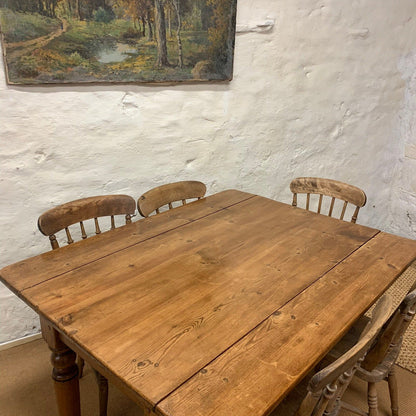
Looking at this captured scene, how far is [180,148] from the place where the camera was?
2.25 meters

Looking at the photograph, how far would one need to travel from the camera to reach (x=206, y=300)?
1.16 metres

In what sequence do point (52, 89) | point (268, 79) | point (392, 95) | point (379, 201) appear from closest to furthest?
point (52, 89)
point (268, 79)
point (392, 95)
point (379, 201)

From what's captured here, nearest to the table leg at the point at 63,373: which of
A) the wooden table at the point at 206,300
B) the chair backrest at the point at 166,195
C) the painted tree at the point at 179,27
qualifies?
the wooden table at the point at 206,300

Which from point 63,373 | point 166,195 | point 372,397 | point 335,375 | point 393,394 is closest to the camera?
point 335,375

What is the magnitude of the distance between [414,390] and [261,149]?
156cm

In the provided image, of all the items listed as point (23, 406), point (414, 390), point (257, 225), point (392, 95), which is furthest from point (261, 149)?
point (23, 406)

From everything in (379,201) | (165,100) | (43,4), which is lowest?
(379,201)

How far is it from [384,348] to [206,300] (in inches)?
24.4

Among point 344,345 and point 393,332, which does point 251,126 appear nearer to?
point 344,345

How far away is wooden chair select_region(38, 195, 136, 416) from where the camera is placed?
149cm

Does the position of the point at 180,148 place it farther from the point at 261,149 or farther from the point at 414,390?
the point at 414,390

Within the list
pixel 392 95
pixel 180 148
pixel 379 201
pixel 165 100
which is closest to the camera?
pixel 165 100

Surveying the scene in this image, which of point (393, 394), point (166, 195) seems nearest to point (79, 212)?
point (166, 195)

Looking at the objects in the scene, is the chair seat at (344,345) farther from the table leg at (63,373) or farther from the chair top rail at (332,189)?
the table leg at (63,373)
